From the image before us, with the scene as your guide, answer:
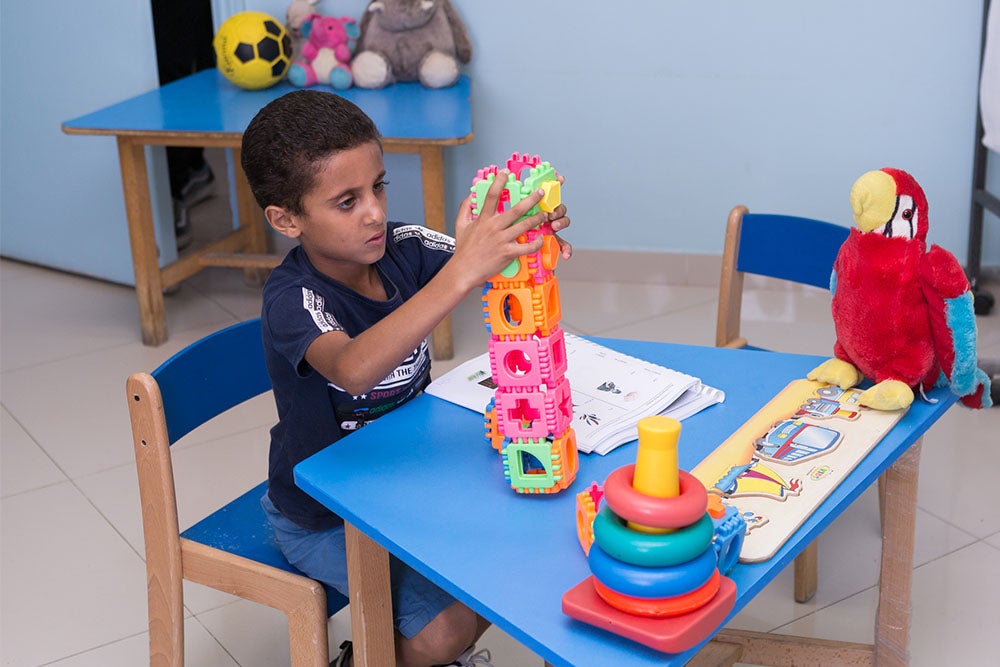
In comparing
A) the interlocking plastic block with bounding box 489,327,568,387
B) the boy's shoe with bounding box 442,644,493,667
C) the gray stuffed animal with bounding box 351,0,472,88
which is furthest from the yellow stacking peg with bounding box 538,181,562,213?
the gray stuffed animal with bounding box 351,0,472,88

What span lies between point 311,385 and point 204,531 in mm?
277

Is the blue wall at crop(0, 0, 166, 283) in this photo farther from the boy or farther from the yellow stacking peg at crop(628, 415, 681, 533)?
the yellow stacking peg at crop(628, 415, 681, 533)

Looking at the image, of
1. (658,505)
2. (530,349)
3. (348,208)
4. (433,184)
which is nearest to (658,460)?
(658,505)

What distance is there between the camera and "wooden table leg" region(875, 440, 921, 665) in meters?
1.29

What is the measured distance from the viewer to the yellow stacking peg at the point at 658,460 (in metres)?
0.85

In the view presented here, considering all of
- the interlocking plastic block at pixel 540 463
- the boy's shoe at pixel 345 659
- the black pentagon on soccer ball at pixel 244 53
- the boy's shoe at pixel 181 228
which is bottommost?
the boy's shoe at pixel 345 659

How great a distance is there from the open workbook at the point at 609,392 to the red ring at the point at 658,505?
0.30 m

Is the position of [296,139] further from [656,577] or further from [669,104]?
[669,104]

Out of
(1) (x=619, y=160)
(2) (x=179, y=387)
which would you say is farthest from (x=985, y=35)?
(2) (x=179, y=387)

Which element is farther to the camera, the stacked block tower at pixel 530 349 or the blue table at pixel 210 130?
the blue table at pixel 210 130

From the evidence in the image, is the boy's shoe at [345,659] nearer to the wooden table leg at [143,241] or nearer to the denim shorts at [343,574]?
the denim shorts at [343,574]

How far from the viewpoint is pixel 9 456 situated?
2.39 meters

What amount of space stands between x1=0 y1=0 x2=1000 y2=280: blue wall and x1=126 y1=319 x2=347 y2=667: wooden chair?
172 cm

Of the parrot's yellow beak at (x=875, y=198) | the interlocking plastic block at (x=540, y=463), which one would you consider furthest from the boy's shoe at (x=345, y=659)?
the parrot's yellow beak at (x=875, y=198)
